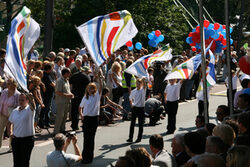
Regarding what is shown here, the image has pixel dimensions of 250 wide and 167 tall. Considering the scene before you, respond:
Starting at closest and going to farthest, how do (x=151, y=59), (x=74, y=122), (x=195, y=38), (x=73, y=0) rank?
(x=151, y=59) < (x=74, y=122) < (x=195, y=38) < (x=73, y=0)

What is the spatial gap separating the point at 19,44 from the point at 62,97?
473 centimetres

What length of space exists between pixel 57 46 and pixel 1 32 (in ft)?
28.1

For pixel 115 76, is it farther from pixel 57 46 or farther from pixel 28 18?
pixel 57 46

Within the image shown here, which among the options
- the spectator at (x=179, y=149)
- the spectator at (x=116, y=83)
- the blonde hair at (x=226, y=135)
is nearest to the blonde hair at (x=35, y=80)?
the spectator at (x=116, y=83)

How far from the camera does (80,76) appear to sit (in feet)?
46.3

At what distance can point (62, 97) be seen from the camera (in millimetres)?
13328

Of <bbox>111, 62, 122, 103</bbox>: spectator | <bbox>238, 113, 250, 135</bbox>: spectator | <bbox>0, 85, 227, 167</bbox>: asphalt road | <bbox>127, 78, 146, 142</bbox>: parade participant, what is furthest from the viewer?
<bbox>111, 62, 122, 103</bbox>: spectator

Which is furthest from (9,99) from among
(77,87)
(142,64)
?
(142,64)

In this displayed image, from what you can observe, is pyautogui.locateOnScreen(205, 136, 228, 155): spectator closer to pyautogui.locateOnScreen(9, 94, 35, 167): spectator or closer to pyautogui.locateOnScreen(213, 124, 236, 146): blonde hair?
pyautogui.locateOnScreen(213, 124, 236, 146): blonde hair

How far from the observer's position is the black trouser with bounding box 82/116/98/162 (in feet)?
34.3

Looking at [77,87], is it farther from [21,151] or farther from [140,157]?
[140,157]

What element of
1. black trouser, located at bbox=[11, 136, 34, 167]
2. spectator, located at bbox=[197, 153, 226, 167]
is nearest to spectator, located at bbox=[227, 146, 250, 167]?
spectator, located at bbox=[197, 153, 226, 167]

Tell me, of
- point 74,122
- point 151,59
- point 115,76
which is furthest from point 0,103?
point 115,76

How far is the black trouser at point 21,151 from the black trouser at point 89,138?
1.63m
